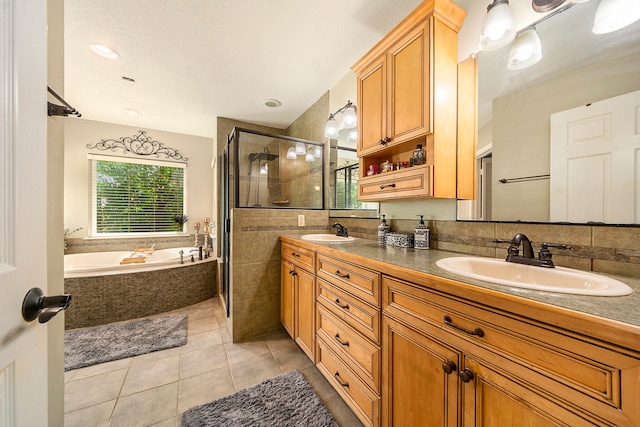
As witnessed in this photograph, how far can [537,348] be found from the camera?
23.0 inches

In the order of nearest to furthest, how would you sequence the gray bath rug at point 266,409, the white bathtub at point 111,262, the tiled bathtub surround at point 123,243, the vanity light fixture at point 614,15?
the vanity light fixture at point 614,15 → the gray bath rug at point 266,409 → the white bathtub at point 111,262 → the tiled bathtub surround at point 123,243

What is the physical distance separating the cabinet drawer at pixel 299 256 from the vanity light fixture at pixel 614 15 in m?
1.69

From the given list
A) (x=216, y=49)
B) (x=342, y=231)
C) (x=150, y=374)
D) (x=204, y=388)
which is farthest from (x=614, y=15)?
(x=150, y=374)

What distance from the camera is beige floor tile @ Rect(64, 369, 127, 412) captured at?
1406mm

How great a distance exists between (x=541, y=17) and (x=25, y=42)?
1852 millimetres

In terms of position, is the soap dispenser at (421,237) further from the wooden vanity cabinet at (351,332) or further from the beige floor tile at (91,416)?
the beige floor tile at (91,416)

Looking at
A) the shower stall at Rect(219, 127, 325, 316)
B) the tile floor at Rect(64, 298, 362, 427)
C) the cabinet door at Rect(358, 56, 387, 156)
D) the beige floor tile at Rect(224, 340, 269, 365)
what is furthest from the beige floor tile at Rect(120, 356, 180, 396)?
the cabinet door at Rect(358, 56, 387, 156)

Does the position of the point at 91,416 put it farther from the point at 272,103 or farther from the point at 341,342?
the point at 272,103

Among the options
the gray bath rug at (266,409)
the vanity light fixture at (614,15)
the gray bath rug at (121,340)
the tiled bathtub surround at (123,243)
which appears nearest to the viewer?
the vanity light fixture at (614,15)

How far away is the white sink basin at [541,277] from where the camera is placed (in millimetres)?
650

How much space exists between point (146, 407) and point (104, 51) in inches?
107

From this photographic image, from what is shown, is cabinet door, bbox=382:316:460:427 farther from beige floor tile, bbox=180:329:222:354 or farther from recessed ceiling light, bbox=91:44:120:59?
recessed ceiling light, bbox=91:44:120:59

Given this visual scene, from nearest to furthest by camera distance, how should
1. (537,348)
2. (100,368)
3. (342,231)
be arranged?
(537,348)
(100,368)
(342,231)

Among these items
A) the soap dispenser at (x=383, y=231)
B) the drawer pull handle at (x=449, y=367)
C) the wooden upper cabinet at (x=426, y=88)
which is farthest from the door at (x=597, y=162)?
→ the soap dispenser at (x=383, y=231)
